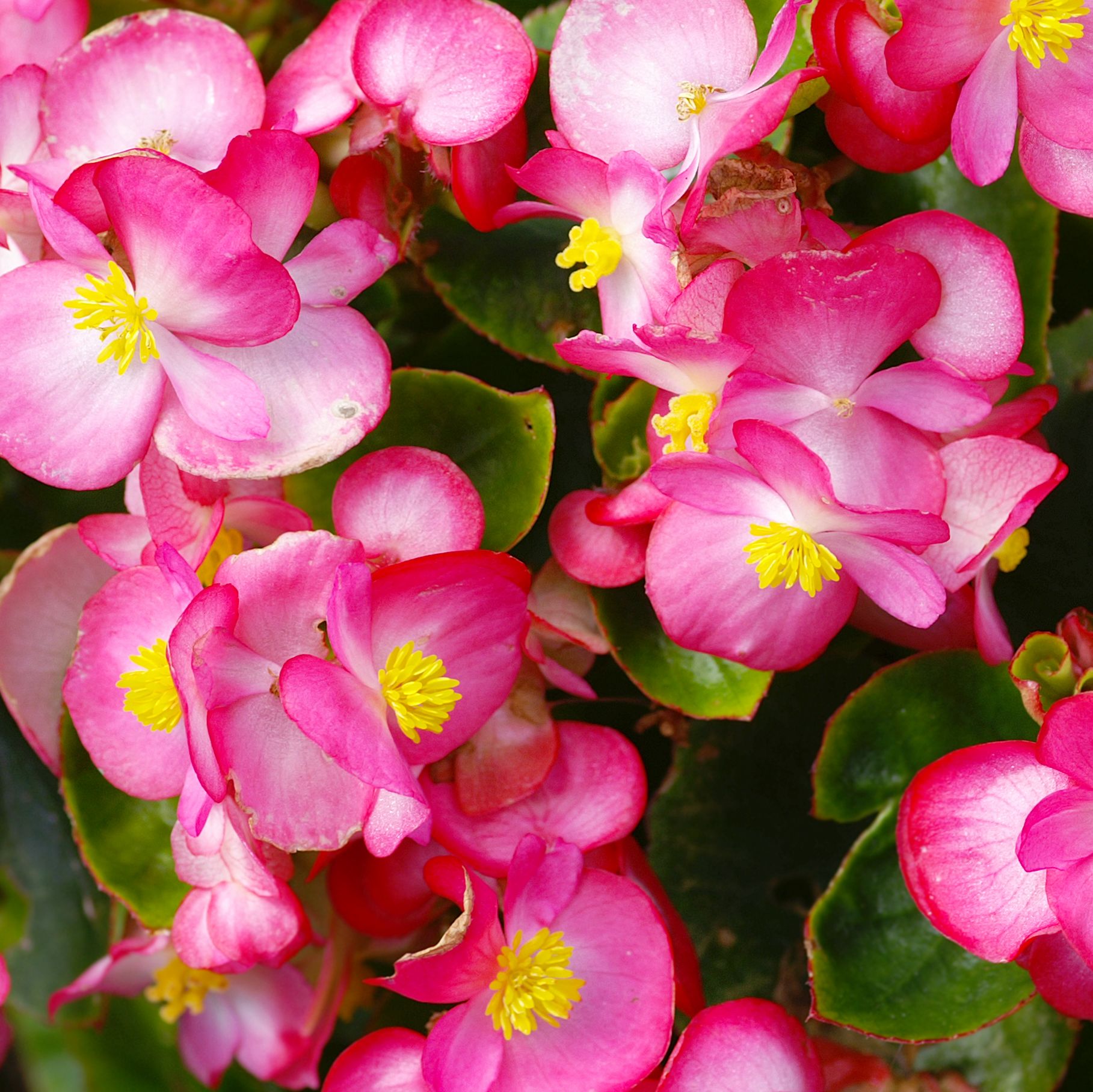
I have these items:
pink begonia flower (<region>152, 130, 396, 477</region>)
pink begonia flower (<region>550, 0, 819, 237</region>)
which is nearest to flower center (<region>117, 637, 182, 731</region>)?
pink begonia flower (<region>152, 130, 396, 477</region>)

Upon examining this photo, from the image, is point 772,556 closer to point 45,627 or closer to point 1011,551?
point 1011,551

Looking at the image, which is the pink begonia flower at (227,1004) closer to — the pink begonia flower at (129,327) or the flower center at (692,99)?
the pink begonia flower at (129,327)

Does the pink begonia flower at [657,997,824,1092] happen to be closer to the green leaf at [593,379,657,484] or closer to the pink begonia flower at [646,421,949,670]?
the pink begonia flower at [646,421,949,670]

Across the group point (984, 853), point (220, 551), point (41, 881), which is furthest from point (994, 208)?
point (41, 881)

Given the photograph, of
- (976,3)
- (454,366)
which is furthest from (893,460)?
(454,366)

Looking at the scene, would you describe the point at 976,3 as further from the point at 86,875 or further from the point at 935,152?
the point at 86,875

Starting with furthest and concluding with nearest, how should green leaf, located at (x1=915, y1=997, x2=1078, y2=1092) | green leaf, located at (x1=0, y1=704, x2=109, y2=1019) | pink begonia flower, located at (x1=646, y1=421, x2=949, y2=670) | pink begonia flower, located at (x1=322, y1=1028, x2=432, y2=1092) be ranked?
1. green leaf, located at (x1=0, y1=704, x2=109, y2=1019)
2. green leaf, located at (x1=915, y1=997, x2=1078, y2=1092)
3. pink begonia flower, located at (x1=322, y1=1028, x2=432, y2=1092)
4. pink begonia flower, located at (x1=646, y1=421, x2=949, y2=670)
